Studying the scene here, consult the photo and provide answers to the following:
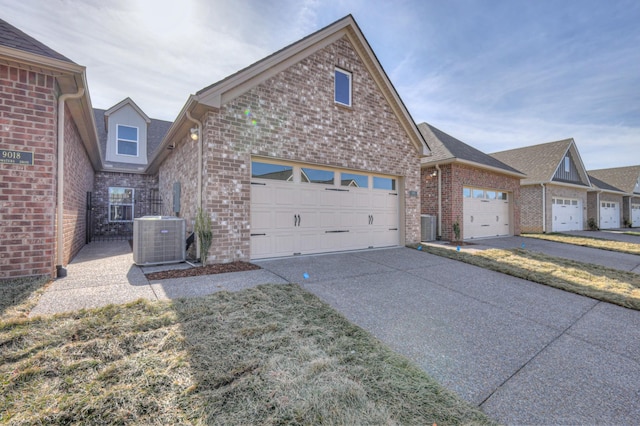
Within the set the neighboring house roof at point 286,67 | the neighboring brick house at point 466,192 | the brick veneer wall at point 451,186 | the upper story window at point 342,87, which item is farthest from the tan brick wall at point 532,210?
the upper story window at point 342,87

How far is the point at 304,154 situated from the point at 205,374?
5.82 metres

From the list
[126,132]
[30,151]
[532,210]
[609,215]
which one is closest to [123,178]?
[126,132]

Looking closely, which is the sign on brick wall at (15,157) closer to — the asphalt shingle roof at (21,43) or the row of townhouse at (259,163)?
the row of townhouse at (259,163)

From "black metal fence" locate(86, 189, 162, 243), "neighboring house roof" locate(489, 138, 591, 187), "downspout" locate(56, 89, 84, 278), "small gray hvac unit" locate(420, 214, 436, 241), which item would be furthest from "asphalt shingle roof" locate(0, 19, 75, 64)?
"neighboring house roof" locate(489, 138, 591, 187)

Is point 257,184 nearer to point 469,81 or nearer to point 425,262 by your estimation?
point 425,262

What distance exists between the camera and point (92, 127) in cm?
712

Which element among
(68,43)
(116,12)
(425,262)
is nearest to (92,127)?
(68,43)

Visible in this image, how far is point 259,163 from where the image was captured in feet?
22.0

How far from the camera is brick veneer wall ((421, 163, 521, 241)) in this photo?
11367 mm

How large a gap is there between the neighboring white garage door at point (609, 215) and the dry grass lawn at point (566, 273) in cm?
2137

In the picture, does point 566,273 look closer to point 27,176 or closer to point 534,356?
point 534,356

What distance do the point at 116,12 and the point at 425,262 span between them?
30.4 feet

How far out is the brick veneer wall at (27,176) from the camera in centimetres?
423

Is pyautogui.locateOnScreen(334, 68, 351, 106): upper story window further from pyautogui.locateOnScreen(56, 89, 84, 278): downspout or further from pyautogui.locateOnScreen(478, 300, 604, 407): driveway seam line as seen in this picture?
pyautogui.locateOnScreen(478, 300, 604, 407): driveway seam line
